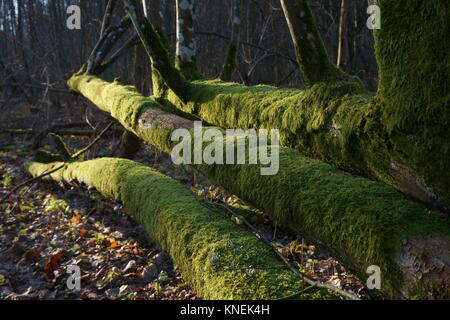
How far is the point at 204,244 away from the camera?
3.03 m

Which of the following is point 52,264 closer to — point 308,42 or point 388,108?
point 308,42

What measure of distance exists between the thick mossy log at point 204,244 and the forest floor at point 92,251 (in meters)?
0.45

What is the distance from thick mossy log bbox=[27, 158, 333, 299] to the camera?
2441 millimetres

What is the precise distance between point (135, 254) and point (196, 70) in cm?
329

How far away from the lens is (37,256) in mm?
4543

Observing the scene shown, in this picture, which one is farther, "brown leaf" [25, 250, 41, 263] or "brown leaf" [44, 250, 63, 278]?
"brown leaf" [25, 250, 41, 263]

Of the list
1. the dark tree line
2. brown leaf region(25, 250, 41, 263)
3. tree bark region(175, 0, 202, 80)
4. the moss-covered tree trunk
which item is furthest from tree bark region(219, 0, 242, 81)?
brown leaf region(25, 250, 41, 263)

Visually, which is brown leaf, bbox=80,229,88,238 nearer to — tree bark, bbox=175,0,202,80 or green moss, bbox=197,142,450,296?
green moss, bbox=197,142,450,296

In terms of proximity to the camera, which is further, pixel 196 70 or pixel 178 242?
pixel 196 70

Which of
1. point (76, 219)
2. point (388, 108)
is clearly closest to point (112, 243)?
point (76, 219)

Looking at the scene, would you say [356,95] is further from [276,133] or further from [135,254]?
[135,254]

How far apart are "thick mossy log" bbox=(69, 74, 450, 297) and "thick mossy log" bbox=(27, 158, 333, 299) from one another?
333 millimetres

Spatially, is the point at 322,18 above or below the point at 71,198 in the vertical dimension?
above
